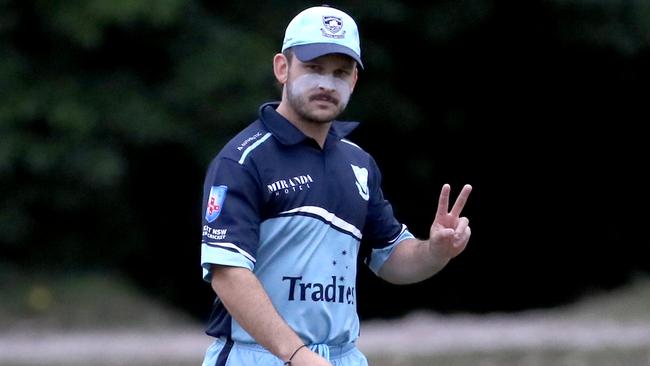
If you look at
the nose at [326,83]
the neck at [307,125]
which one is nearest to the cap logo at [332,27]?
the nose at [326,83]

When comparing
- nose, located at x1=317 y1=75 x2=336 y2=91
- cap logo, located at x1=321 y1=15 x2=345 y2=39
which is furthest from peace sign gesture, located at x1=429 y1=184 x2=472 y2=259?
cap logo, located at x1=321 y1=15 x2=345 y2=39

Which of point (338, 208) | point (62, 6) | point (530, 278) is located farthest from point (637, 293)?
point (338, 208)

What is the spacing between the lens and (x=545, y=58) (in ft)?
53.0

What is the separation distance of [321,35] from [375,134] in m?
11.6

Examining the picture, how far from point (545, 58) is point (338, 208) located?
12.4 meters

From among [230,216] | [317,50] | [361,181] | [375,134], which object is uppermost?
[375,134]

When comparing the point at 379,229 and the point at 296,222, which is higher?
the point at 379,229

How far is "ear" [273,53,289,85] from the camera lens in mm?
4079

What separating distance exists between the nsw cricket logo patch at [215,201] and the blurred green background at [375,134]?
322 inches

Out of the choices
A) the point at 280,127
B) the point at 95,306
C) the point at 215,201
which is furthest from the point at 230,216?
the point at 95,306

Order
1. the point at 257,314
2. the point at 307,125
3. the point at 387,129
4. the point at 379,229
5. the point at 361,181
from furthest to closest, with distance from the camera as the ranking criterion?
the point at 387,129
the point at 379,229
the point at 361,181
the point at 307,125
the point at 257,314

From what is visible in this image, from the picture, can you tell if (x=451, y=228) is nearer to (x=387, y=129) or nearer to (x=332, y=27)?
(x=332, y=27)

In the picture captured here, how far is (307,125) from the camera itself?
4.08m

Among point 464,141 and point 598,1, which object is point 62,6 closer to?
point 598,1
